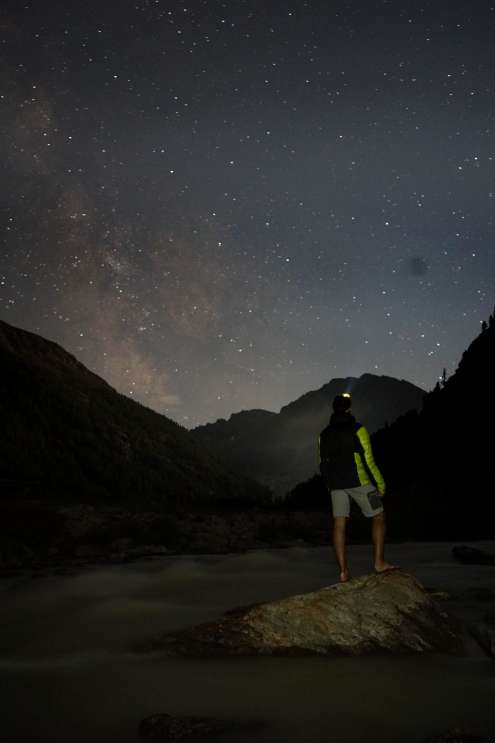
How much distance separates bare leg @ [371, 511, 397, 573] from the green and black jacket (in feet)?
1.30

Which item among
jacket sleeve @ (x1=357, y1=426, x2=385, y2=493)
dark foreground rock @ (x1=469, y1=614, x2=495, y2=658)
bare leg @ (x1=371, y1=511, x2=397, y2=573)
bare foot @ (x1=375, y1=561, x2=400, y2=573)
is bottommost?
dark foreground rock @ (x1=469, y1=614, x2=495, y2=658)

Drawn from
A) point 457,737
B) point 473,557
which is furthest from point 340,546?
point 473,557

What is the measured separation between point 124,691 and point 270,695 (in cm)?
116

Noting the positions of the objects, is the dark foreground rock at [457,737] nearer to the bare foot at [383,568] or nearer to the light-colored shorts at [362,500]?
the bare foot at [383,568]

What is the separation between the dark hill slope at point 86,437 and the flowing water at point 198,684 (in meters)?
77.9

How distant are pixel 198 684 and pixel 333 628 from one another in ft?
4.96

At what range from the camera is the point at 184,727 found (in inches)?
133

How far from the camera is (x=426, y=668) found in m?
4.52

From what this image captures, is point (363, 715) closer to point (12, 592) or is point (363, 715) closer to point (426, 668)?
point (426, 668)

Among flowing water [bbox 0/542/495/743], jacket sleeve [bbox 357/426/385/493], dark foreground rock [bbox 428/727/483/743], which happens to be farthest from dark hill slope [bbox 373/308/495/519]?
dark foreground rock [bbox 428/727/483/743]

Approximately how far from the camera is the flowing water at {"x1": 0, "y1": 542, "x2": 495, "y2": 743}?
3479 mm

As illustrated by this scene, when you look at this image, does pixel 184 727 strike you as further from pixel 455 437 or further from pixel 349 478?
pixel 455 437

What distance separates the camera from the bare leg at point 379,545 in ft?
21.2

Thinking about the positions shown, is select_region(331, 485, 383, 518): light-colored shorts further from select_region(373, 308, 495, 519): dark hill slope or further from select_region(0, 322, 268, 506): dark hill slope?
select_region(0, 322, 268, 506): dark hill slope
